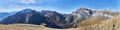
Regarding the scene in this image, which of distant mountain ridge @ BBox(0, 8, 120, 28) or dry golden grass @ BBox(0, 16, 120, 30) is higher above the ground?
distant mountain ridge @ BBox(0, 8, 120, 28)

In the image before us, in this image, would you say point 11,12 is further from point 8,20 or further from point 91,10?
point 91,10

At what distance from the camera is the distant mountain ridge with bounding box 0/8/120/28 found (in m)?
11.9

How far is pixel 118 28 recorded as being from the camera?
12.9 metres

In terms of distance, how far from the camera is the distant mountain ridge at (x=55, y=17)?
1188cm

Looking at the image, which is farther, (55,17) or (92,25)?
(92,25)

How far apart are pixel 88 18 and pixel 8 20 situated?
3.20m

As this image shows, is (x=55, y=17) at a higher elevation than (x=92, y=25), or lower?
higher

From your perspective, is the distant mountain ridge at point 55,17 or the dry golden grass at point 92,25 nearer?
the distant mountain ridge at point 55,17

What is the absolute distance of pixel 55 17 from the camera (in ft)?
43.2

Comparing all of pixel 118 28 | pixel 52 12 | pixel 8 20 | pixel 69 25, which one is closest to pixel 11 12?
pixel 8 20

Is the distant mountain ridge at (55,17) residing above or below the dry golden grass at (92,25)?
above

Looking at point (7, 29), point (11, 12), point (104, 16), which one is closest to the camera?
point (11, 12)

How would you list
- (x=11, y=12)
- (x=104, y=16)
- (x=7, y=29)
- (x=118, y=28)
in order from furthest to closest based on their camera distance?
(x=104, y=16)
(x=118, y=28)
(x=7, y=29)
(x=11, y=12)

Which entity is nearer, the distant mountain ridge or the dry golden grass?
the distant mountain ridge
